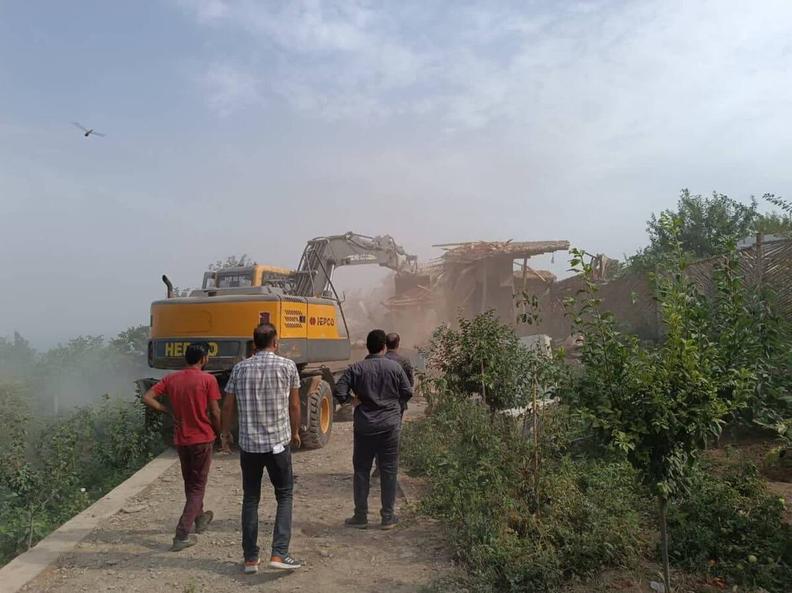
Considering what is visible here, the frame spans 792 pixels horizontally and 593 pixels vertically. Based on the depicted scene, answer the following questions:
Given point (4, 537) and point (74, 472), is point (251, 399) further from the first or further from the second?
point (74, 472)

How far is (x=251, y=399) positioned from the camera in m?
4.66

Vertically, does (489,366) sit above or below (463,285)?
below

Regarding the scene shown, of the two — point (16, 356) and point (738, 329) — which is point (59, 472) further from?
point (16, 356)

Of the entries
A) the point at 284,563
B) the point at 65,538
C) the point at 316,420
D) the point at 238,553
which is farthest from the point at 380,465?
the point at 316,420

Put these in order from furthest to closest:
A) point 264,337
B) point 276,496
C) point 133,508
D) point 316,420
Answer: point 316,420, point 133,508, point 264,337, point 276,496

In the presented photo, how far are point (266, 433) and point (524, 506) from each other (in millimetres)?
2183

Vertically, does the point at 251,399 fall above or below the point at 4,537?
above

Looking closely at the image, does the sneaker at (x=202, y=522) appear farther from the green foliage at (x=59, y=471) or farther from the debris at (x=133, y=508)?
the green foliage at (x=59, y=471)

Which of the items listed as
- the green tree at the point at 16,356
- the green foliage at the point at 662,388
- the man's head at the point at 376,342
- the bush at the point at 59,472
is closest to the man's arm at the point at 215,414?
the man's head at the point at 376,342

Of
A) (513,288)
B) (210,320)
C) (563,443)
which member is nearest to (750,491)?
(563,443)

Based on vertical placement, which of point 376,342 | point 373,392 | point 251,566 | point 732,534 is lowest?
point 251,566

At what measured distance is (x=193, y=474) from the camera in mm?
5258

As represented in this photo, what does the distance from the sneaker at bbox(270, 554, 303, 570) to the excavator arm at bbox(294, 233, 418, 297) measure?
8.17 m

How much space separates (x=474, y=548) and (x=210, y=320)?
542 centimetres
